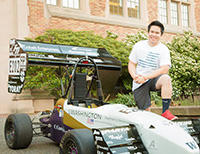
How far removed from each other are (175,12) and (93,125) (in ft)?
57.3

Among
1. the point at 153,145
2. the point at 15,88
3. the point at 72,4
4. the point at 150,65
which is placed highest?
the point at 72,4

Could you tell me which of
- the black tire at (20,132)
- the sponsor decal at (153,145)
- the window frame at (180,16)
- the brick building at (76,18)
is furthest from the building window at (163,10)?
the sponsor decal at (153,145)

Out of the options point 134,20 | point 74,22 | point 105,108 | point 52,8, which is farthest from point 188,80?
point 105,108

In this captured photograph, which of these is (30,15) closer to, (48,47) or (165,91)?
(48,47)

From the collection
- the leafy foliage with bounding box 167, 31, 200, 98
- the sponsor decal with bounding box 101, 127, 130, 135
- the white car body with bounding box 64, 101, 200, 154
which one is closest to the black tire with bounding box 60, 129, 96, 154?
the sponsor decal with bounding box 101, 127, 130, 135

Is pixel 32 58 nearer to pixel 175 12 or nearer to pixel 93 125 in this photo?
pixel 93 125

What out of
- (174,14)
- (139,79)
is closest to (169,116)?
(139,79)

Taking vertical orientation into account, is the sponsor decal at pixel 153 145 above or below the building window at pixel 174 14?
below

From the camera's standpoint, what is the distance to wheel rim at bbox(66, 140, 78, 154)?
357cm

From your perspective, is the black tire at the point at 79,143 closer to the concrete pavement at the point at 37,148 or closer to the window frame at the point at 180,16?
the concrete pavement at the point at 37,148

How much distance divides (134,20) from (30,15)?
6.57 metres

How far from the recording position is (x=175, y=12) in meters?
20.1

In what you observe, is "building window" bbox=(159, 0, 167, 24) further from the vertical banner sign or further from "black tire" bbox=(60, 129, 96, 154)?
"black tire" bbox=(60, 129, 96, 154)

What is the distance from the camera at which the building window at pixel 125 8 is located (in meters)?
16.9
